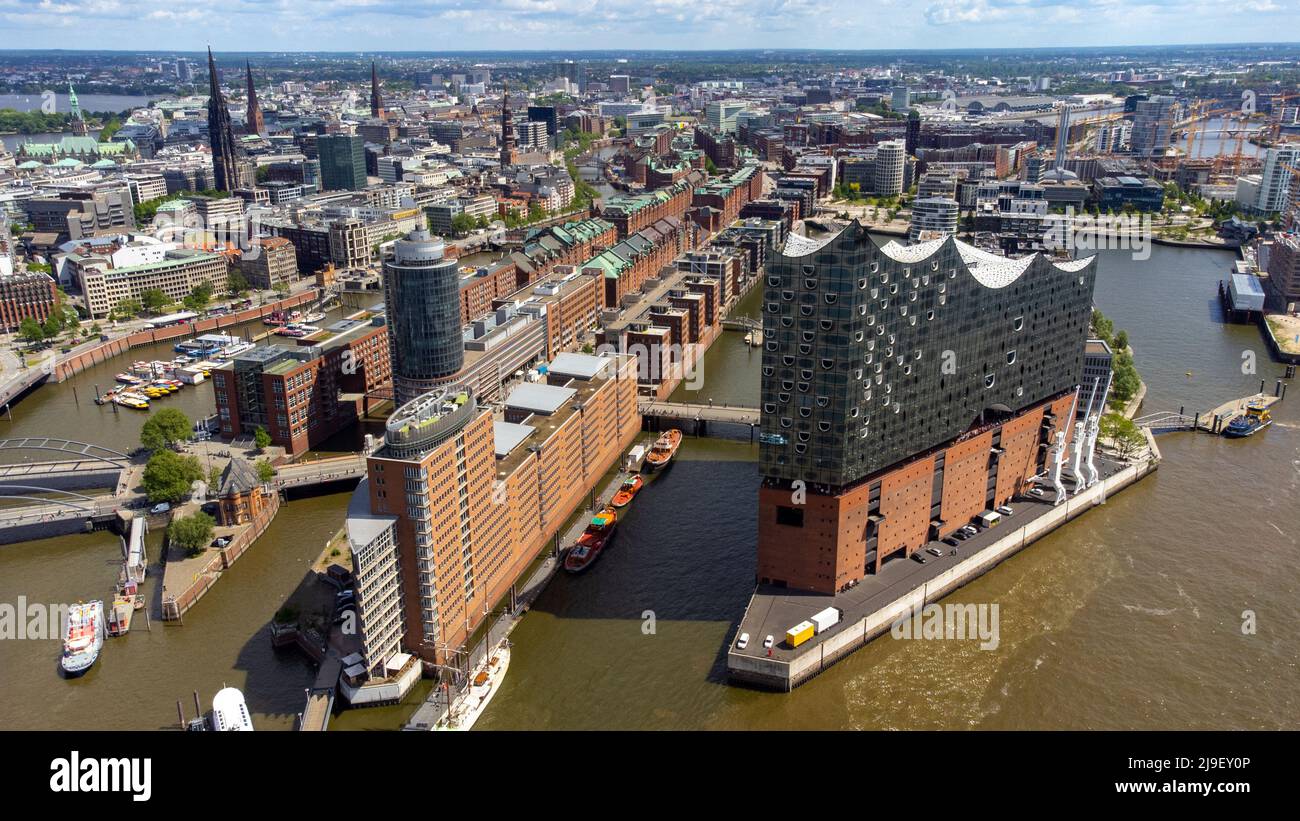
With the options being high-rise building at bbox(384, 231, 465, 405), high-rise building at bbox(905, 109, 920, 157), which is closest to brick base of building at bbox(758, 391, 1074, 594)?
high-rise building at bbox(384, 231, 465, 405)

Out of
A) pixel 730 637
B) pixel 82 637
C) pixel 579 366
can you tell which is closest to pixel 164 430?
pixel 82 637

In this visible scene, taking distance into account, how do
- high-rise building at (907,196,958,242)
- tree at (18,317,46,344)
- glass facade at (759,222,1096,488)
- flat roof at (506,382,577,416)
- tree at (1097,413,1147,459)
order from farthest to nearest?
high-rise building at (907,196,958,242)
tree at (18,317,46,344)
tree at (1097,413,1147,459)
flat roof at (506,382,577,416)
glass facade at (759,222,1096,488)

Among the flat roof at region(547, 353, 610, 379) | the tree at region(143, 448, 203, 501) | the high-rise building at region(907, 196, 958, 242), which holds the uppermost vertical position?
the high-rise building at region(907, 196, 958, 242)

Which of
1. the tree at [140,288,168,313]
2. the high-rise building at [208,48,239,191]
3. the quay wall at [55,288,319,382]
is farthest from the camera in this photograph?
the high-rise building at [208,48,239,191]

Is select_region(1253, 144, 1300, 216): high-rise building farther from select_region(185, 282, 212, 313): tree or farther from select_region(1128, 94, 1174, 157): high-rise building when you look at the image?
select_region(185, 282, 212, 313): tree

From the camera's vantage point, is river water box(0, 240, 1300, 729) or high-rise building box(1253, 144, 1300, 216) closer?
river water box(0, 240, 1300, 729)

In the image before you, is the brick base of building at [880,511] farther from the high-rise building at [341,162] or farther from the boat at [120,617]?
the high-rise building at [341,162]

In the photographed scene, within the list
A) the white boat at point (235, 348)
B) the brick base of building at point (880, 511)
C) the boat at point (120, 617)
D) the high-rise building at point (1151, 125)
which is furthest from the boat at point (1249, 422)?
the high-rise building at point (1151, 125)

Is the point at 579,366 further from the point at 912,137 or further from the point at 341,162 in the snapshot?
the point at 912,137
